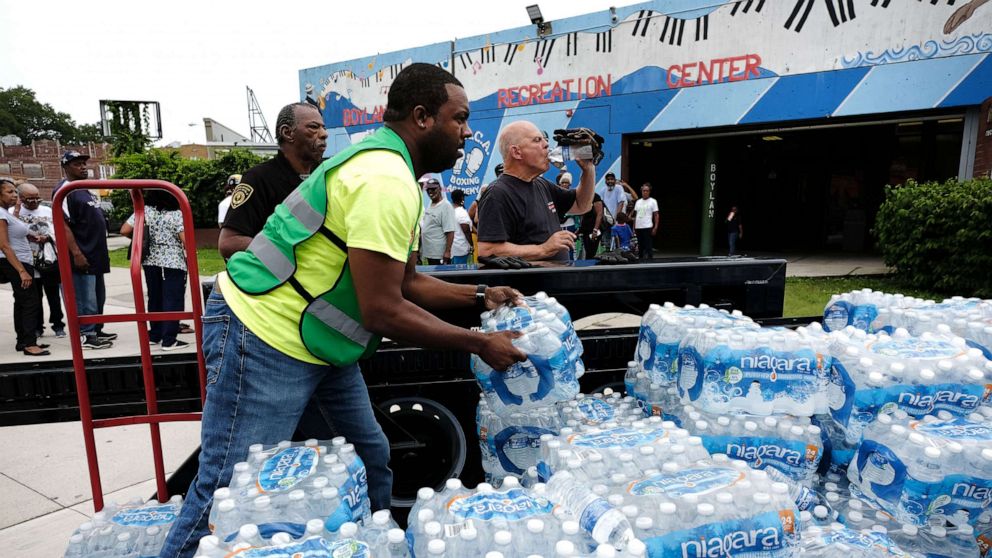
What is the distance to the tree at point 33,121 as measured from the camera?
241ft

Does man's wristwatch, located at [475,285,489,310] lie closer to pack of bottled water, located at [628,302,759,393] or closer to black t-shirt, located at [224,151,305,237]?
pack of bottled water, located at [628,302,759,393]

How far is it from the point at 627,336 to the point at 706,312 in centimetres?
78

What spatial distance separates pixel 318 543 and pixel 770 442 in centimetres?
181

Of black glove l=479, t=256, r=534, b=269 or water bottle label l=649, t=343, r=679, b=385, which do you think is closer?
water bottle label l=649, t=343, r=679, b=385

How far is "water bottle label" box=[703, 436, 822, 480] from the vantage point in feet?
7.50

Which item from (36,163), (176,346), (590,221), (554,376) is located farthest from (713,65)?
(36,163)

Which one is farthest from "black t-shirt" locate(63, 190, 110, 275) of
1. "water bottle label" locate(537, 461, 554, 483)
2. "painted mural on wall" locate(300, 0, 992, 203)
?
"painted mural on wall" locate(300, 0, 992, 203)

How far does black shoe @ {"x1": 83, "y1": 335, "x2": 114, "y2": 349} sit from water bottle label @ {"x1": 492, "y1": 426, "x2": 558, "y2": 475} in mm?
6470

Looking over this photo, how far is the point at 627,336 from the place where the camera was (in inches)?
149

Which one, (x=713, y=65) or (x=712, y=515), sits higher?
(x=713, y=65)

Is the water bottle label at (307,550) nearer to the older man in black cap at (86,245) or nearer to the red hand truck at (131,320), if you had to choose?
the red hand truck at (131,320)

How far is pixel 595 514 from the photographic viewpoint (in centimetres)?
147

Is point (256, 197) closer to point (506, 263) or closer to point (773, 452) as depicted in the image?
point (506, 263)

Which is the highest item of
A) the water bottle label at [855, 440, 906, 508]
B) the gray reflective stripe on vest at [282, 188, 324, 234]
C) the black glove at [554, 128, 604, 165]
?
the black glove at [554, 128, 604, 165]
